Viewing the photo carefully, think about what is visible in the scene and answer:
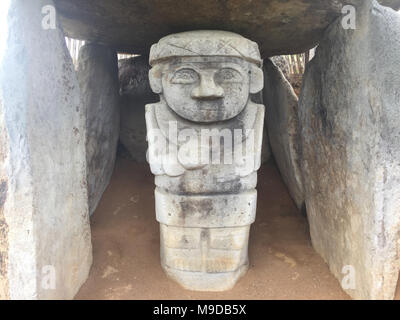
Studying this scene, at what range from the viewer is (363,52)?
1.97 m

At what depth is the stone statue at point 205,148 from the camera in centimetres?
218

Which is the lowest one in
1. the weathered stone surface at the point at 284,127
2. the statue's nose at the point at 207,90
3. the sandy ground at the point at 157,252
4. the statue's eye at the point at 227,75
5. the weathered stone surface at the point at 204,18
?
the sandy ground at the point at 157,252

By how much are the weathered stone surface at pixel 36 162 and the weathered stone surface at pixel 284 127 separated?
73.4 inches

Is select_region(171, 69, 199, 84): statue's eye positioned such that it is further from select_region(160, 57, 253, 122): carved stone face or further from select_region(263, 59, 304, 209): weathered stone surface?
select_region(263, 59, 304, 209): weathered stone surface

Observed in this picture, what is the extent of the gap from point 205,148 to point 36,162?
995mm

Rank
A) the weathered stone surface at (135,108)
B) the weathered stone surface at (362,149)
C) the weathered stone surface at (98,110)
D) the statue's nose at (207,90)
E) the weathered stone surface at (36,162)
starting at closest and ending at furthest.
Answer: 1. the weathered stone surface at (36,162)
2. the weathered stone surface at (362,149)
3. the statue's nose at (207,90)
4. the weathered stone surface at (98,110)
5. the weathered stone surface at (135,108)

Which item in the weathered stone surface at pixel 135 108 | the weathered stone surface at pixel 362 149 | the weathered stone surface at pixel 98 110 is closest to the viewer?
the weathered stone surface at pixel 362 149

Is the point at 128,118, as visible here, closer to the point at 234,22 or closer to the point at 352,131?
the point at 234,22

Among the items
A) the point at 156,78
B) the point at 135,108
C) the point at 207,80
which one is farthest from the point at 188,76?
the point at 135,108

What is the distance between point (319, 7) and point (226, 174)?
1220 millimetres

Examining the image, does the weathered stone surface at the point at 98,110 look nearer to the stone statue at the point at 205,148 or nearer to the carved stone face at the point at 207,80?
the stone statue at the point at 205,148

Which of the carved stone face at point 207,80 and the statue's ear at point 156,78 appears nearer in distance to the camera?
the carved stone face at point 207,80

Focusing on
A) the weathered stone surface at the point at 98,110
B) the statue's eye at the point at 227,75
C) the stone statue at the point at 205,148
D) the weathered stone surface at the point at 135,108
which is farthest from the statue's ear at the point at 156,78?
the weathered stone surface at the point at 135,108

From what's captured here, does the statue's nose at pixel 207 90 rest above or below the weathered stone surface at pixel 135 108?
above
